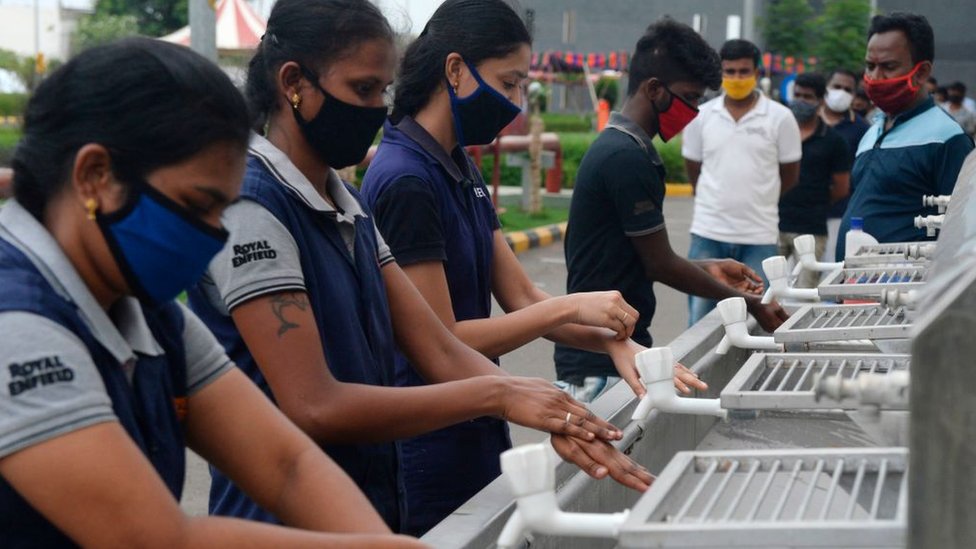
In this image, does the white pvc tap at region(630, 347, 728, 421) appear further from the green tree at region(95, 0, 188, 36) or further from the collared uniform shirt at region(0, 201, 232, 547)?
the green tree at region(95, 0, 188, 36)

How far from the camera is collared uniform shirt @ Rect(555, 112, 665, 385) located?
13.4ft

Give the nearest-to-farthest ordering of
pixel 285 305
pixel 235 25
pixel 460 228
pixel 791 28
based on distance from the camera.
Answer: pixel 285 305, pixel 460 228, pixel 235 25, pixel 791 28

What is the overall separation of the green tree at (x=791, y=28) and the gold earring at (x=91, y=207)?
86.3ft

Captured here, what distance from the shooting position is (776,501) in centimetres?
180

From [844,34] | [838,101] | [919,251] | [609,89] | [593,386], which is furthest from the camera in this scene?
[609,89]

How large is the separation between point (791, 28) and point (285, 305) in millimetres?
25980

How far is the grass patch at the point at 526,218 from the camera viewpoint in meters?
15.7

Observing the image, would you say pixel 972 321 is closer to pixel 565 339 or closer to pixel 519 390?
pixel 519 390

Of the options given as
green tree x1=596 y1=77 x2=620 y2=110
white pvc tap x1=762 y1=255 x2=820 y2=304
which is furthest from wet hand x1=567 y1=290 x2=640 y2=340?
green tree x1=596 y1=77 x2=620 y2=110

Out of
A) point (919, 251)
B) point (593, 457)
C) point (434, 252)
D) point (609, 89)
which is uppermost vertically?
point (434, 252)

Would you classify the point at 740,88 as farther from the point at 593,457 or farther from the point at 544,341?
the point at 593,457

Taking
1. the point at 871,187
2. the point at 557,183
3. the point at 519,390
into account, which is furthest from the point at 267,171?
the point at 557,183

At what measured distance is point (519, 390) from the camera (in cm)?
240

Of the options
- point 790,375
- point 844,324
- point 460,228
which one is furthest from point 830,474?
point 460,228
